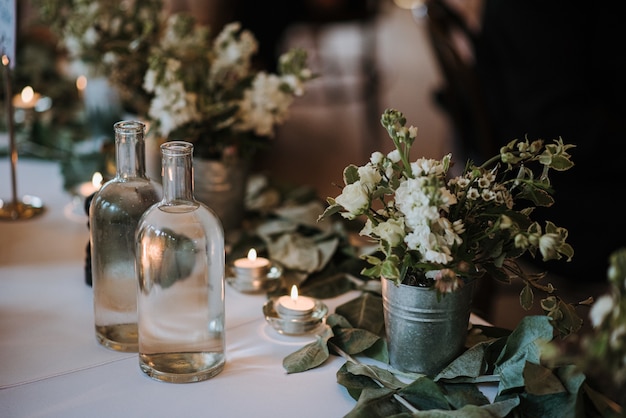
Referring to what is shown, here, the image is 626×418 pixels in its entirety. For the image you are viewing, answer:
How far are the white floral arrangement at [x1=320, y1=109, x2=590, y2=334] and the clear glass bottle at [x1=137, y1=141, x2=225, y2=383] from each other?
0.17m

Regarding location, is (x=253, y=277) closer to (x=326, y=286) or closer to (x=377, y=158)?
(x=326, y=286)

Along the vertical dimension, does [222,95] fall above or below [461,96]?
above

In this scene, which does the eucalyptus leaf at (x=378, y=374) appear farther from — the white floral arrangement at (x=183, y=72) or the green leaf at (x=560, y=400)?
the white floral arrangement at (x=183, y=72)

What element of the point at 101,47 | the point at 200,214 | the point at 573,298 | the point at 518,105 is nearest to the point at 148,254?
the point at 200,214

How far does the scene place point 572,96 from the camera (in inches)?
87.0

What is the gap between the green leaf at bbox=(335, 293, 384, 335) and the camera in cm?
105

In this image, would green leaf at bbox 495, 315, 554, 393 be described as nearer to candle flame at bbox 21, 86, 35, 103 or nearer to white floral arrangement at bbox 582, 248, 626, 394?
white floral arrangement at bbox 582, 248, 626, 394

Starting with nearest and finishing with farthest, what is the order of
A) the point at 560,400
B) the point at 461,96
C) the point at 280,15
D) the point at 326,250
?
the point at 560,400 → the point at 326,250 → the point at 461,96 → the point at 280,15

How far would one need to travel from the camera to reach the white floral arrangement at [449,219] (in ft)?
2.71

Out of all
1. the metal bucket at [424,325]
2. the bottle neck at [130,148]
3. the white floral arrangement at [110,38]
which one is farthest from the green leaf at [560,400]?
the white floral arrangement at [110,38]

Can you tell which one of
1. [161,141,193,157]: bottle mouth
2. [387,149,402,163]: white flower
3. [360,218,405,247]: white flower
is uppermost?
[161,141,193,157]: bottle mouth

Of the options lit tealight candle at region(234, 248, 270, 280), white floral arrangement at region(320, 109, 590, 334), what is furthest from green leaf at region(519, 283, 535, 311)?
lit tealight candle at region(234, 248, 270, 280)

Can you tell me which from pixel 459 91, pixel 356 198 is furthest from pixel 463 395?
pixel 459 91

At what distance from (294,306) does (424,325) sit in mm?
232
